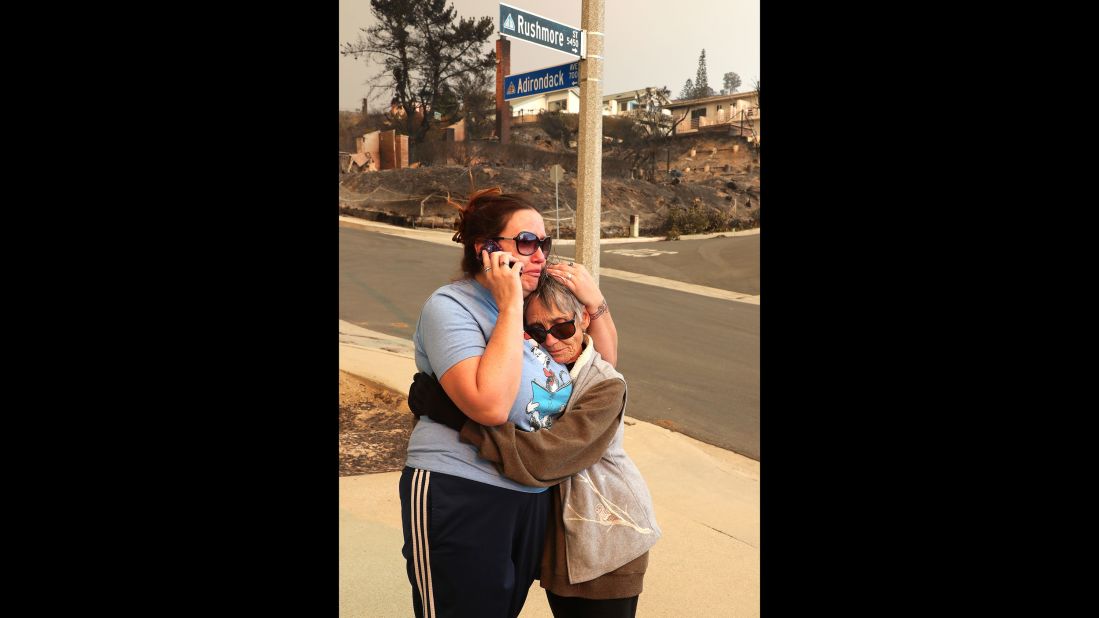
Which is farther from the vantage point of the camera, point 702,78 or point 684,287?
point 702,78

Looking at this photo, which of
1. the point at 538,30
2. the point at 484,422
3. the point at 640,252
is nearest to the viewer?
the point at 484,422

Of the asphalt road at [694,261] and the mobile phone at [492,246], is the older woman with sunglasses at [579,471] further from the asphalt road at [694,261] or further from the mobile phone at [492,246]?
the asphalt road at [694,261]

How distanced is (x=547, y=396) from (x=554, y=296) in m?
0.27

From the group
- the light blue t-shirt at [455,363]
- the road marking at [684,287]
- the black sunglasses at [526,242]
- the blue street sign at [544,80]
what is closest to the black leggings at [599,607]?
the light blue t-shirt at [455,363]

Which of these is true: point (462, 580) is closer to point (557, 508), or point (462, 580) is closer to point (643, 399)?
point (557, 508)

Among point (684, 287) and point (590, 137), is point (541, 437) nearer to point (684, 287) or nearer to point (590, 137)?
point (590, 137)

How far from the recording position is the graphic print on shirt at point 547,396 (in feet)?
6.05

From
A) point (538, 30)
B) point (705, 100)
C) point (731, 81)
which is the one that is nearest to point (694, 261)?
point (538, 30)

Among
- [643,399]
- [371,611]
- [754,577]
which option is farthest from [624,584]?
[643,399]

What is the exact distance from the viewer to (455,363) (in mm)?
1738

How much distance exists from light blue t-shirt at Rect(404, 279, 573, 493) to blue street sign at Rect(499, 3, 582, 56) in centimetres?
226

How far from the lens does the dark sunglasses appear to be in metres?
1.97

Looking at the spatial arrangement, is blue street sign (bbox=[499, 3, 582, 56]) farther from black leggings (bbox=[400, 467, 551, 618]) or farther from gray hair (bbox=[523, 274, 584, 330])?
black leggings (bbox=[400, 467, 551, 618])

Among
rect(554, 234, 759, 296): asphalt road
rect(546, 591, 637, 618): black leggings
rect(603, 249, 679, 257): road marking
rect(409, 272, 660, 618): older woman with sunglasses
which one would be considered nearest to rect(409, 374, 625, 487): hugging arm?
rect(409, 272, 660, 618): older woman with sunglasses
